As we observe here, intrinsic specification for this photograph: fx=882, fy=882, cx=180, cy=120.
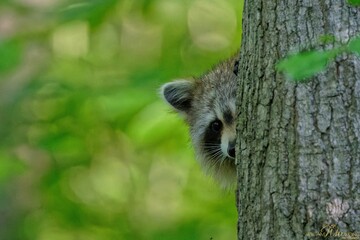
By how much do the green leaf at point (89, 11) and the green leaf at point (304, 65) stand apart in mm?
4013

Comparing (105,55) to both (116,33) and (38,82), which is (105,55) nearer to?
(116,33)

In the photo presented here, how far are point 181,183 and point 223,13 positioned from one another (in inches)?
74.6

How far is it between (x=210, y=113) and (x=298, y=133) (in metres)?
3.33

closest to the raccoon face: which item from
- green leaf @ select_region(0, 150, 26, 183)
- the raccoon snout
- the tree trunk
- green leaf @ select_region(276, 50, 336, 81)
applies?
the raccoon snout

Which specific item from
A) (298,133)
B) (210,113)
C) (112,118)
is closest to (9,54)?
(112,118)

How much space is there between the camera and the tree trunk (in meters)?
3.78

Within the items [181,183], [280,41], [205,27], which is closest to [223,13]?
[205,27]

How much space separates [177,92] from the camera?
7.77 meters

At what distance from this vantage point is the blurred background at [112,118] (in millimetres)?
7703

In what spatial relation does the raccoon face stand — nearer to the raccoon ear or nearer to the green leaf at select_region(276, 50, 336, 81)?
the raccoon ear

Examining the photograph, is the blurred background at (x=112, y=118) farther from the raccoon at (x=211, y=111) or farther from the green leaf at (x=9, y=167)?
the raccoon at (x=211, y=111)

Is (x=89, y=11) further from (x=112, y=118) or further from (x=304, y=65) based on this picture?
(x=304, y=65)

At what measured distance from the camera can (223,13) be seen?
349 inches

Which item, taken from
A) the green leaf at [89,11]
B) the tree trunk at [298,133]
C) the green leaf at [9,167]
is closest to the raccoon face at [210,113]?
the green leaf at [89,11]
